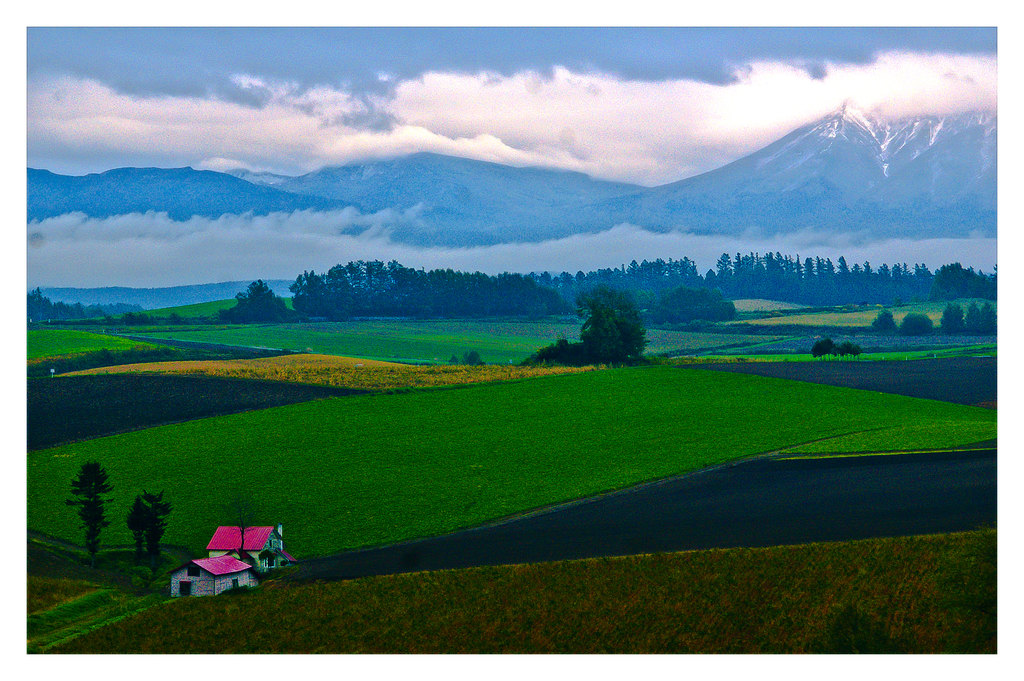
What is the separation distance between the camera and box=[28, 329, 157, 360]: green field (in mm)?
19391

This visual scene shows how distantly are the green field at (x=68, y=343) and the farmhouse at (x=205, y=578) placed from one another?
29.7 feet

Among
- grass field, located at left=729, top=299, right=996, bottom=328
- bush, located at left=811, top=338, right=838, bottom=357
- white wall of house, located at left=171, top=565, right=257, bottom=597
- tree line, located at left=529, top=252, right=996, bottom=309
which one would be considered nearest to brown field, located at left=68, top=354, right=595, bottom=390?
tree line, located at left=529, top=252, right=996, bottom=309

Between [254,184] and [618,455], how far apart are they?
10563 mm

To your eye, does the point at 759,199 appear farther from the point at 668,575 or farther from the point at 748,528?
the point at 668,575

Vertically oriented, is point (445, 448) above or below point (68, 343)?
below

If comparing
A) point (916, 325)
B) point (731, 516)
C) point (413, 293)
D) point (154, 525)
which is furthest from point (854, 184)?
point (154, 525)

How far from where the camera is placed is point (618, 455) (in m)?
18.5

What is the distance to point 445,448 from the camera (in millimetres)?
18516

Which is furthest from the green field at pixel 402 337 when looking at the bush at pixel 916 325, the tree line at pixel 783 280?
the bush at pixel 916 325

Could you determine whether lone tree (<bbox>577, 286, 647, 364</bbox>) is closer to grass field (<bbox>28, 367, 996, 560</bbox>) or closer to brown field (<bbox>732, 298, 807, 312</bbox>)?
grass field (<bbox>28, 367, 996, 560</bbox>)

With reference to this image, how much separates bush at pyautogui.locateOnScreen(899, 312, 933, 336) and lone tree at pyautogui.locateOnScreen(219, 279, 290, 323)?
18502 millimetres

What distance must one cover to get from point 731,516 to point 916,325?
1331 cm

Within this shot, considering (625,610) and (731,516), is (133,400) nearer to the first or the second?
(625,610)
